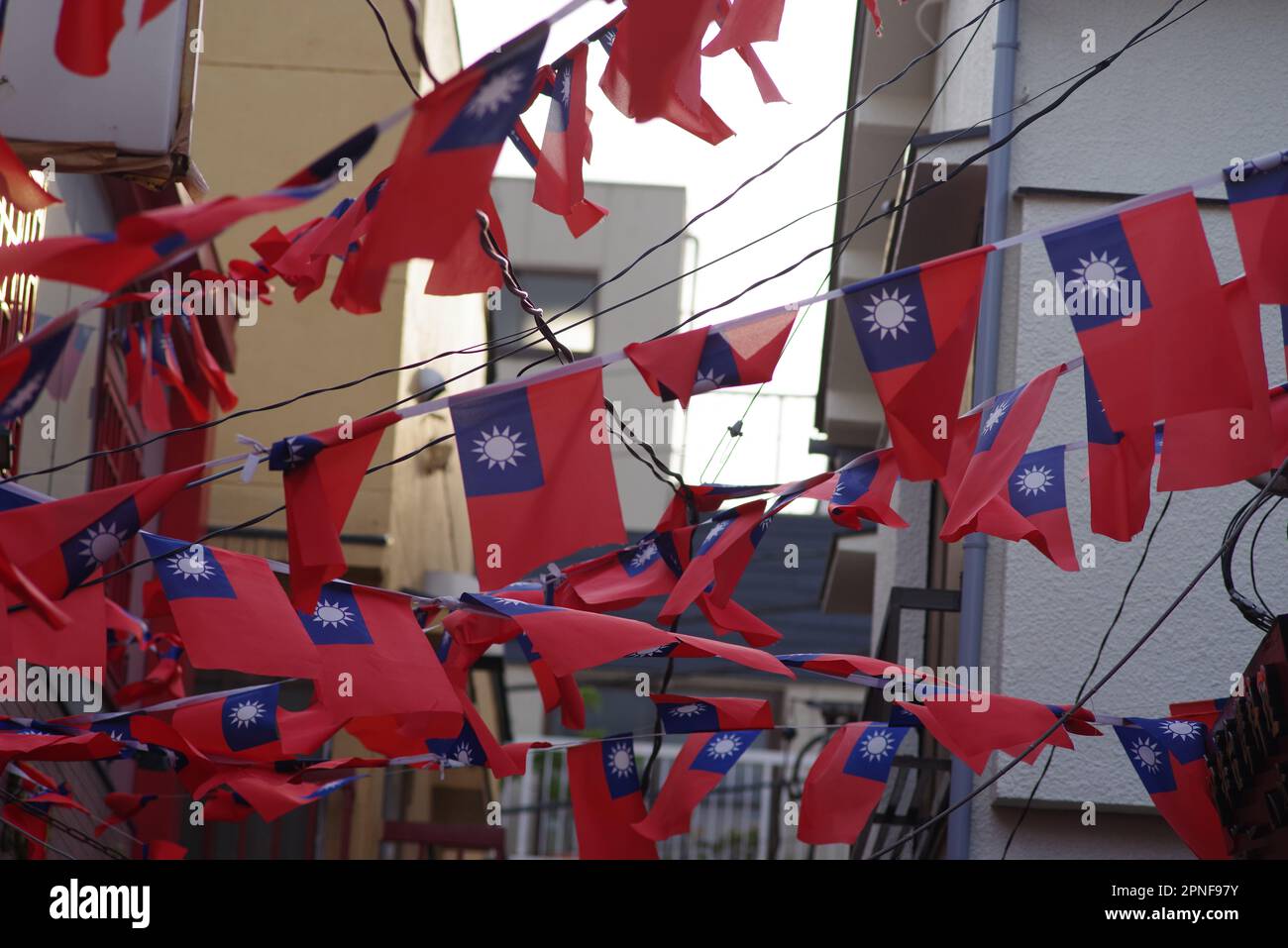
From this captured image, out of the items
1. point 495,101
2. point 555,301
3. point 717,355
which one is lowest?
point 717,355

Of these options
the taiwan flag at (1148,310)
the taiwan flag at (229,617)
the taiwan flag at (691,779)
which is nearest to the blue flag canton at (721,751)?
the taiwan flag at (691,779)

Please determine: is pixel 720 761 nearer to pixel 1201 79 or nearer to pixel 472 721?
pixel 472 721

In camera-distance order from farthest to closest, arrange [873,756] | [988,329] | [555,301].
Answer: [555,301] < [988,329] < [873,756]

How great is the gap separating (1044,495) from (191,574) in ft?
9.51

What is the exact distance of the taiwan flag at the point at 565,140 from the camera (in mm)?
5441

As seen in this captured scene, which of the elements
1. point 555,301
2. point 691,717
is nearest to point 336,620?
point 691,717

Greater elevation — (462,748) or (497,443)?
(497,443)

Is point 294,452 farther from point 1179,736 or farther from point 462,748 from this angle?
point 1179,736

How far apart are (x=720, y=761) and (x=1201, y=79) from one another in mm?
4434

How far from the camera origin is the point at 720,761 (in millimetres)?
5738

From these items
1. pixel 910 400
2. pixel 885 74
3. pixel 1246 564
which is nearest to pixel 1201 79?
pixel 1246 564

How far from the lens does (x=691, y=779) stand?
569 centimetres

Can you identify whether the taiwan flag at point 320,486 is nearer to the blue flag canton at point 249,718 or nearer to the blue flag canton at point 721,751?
the blue flag canton at point 249,718

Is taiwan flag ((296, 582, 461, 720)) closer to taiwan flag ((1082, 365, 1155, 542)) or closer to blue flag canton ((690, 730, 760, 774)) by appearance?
blue flag canton ((690, 730, 760, 774))
